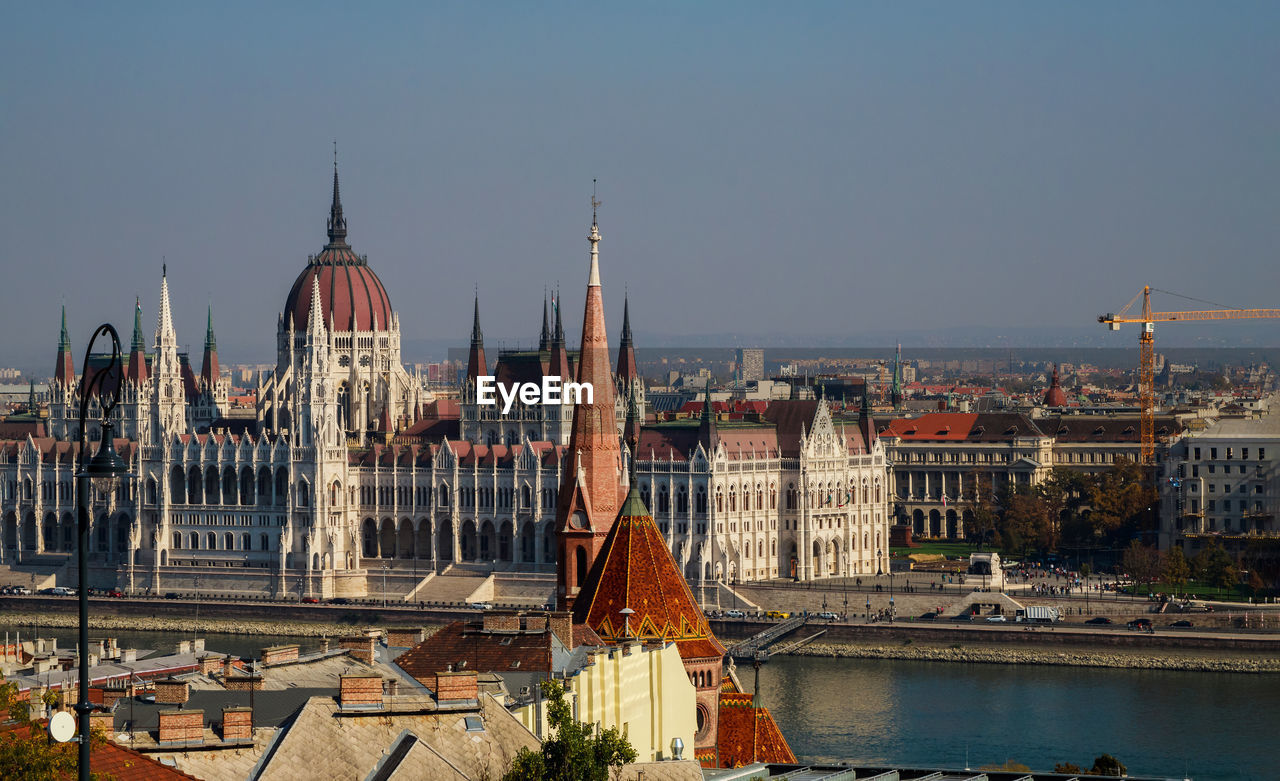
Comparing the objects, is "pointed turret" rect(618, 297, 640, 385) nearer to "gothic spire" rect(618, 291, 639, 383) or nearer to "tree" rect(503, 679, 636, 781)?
"gothic spire" rect(618, 291, 639, 383)

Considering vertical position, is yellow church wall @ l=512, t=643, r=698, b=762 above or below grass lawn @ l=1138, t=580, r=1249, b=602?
above

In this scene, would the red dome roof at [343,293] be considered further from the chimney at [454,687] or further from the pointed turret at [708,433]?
the chimney at [454,687]


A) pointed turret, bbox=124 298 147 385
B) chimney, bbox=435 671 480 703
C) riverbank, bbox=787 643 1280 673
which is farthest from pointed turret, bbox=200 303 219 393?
chimney, bbox=435 671 480 703

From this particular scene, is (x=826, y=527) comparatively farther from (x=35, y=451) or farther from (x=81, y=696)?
(x=81, y=696)

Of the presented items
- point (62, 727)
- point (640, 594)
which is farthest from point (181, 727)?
point (640, 594)

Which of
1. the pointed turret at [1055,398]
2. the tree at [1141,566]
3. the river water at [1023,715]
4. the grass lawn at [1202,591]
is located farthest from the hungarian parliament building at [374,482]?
the pointed turret at [1055,398]

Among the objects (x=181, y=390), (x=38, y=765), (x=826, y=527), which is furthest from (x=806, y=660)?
(x=38, y=765)

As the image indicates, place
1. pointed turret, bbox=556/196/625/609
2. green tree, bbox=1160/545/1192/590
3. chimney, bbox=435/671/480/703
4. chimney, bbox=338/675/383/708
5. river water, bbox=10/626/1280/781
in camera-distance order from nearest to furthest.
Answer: chimney, bbox=338/675/383/708 → chimney, bbox=435/671/480/703 → pointed turret, bbox=556/196/625/609 → river water, bbox=10/626/1280/781 → green tree, bbox=1160/545/1192/590
